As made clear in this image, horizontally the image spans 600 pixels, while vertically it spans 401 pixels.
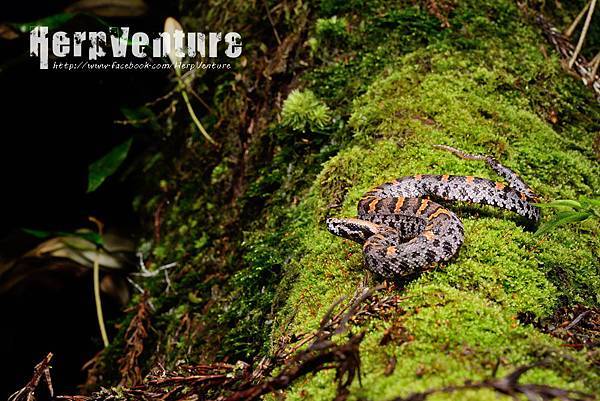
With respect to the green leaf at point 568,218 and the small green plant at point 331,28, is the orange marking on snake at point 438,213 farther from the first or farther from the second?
the small green plant at point 331,28

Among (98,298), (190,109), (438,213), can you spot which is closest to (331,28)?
(190,109)

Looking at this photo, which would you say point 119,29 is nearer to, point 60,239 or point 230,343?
point 60,239

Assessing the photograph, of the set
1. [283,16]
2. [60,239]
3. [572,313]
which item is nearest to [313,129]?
[283,16]

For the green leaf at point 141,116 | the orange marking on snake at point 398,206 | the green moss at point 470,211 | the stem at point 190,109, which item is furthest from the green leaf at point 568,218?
the green leaf at point 141,116

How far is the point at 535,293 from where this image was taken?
3.18 meters

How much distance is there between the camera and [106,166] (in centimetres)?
651

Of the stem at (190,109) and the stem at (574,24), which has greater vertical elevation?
the stem at (574,24)

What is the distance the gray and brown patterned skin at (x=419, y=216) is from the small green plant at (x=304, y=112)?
1078 millimetres

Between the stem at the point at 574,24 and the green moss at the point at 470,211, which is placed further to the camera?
the stem at the point at 574,24

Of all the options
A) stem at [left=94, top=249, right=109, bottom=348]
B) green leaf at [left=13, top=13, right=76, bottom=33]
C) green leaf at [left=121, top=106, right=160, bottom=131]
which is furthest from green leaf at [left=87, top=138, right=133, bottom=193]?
green leaf at [left=13, top=13, right=76, bottom=33]

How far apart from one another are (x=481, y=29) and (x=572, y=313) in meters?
3.06

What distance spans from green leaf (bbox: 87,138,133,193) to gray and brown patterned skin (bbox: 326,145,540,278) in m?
3.49

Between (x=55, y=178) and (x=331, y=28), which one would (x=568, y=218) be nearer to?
(x=331, y=28)

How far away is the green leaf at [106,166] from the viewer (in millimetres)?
6355
